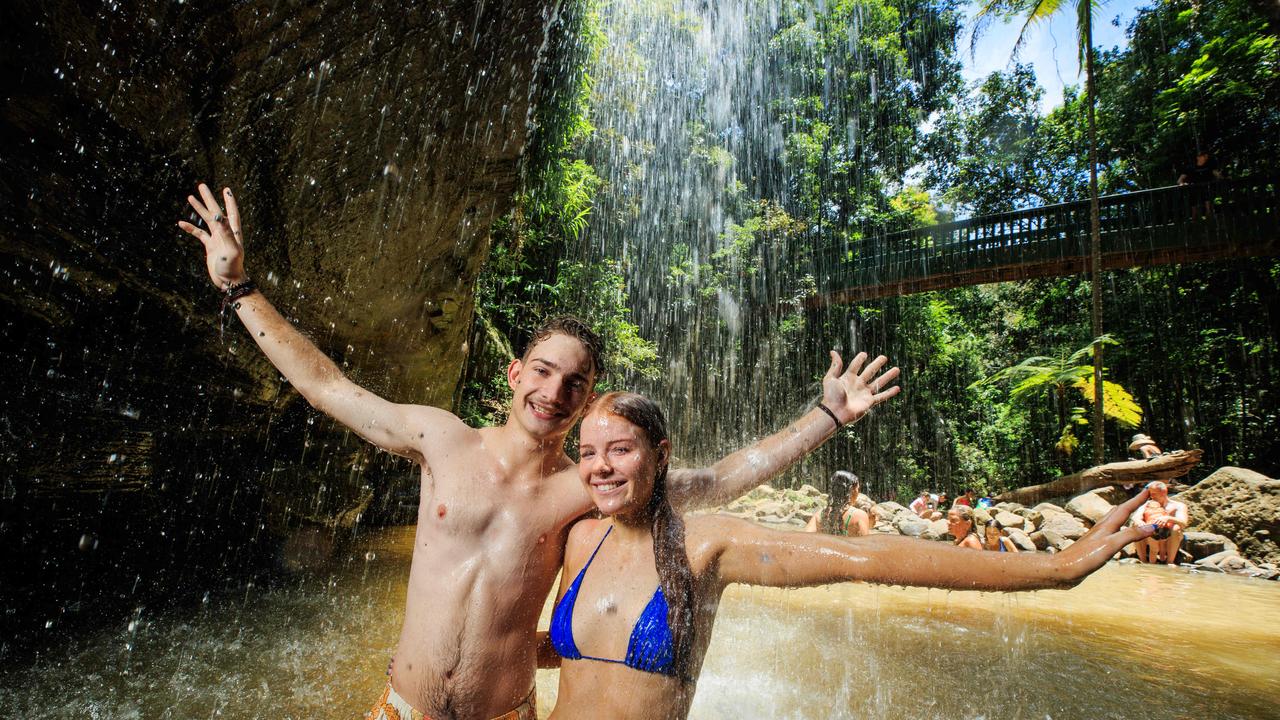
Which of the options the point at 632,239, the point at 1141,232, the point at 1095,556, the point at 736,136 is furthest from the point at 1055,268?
the point at 1095,556

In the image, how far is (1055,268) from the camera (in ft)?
38.0

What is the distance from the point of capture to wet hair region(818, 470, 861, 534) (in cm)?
673

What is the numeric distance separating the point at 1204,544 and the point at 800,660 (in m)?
8.58

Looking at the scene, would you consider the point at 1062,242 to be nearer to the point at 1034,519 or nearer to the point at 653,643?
the point at 1034,519

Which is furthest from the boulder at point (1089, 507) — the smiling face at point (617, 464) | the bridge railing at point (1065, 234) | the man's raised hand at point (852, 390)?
the smiling face at point (617, 464)

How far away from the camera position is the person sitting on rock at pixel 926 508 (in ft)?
37.4

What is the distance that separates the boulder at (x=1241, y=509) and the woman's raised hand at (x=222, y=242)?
1250 centimetres

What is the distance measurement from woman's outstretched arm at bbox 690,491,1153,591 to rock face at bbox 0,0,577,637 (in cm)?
381

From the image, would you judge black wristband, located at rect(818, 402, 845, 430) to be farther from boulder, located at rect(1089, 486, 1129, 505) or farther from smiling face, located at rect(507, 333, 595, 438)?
boulder, located at rect(1089, 486, 1129, 505)

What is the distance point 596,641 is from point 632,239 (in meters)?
13.5

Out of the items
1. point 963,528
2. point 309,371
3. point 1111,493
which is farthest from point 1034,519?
point 309,371

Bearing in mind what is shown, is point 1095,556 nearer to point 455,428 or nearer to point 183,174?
point 455,428

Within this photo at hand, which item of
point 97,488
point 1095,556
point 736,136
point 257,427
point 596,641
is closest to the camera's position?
point 1095,556

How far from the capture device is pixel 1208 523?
30.6 ft
